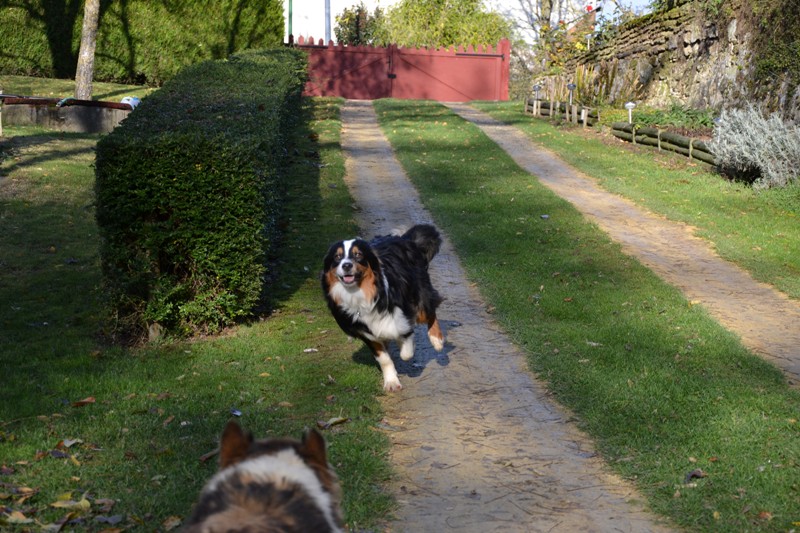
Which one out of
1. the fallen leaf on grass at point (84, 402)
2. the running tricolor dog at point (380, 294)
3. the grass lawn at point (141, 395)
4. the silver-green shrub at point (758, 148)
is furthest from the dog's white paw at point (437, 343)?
the silver-green shrub at point (758, 148)

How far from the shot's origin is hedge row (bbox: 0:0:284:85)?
1350 inches

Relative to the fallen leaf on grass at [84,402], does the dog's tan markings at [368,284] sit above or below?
above

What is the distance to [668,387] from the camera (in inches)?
337

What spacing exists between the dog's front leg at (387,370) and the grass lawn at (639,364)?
58.7 inches

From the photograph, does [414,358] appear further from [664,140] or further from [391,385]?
[664,140]

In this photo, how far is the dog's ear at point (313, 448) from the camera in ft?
12.7

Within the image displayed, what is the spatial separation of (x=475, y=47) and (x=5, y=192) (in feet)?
112

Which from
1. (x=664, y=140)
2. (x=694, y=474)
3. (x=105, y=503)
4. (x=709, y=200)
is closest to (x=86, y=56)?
(x=664, y=140)

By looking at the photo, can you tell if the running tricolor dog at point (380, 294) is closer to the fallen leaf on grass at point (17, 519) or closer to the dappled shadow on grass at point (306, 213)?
the dappled shadow on grass at point (306, 213)

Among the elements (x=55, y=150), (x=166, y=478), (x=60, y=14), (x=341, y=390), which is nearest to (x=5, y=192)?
(x=55, y=150)

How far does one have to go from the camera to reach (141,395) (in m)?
8.48

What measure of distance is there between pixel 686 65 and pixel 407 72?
57.2 feet

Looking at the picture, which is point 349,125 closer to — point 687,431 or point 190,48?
point 190,48

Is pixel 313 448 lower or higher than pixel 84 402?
higher
